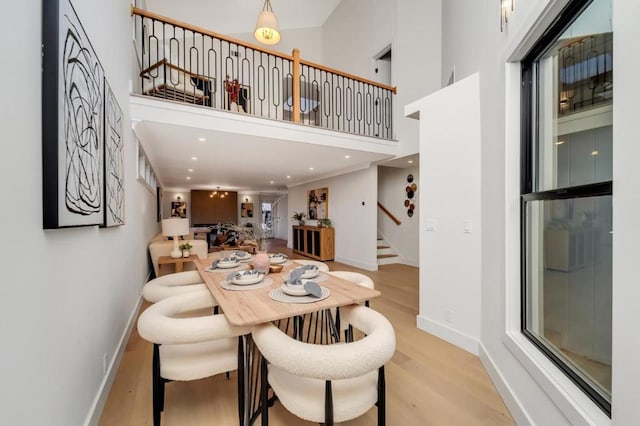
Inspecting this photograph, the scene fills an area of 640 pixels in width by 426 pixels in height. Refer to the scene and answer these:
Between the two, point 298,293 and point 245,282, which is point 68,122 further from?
point 298,293

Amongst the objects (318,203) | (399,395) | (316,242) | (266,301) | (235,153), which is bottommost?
(399,395)

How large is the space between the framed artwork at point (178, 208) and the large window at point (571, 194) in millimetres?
11724

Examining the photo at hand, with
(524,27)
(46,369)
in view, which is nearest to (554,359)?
(524,27)

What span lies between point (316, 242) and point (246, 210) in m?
6.14

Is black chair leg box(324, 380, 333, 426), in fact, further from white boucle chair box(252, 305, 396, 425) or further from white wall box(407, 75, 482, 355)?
white wall box(407, 75, 482, 355)

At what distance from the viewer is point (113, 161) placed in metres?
2.06

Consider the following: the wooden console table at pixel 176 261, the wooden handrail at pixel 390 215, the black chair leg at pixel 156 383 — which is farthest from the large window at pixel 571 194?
the wooden handrail at pixel 390 215

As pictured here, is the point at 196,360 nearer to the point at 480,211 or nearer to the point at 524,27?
the point at 480,211

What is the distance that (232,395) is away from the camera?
188 centimetres

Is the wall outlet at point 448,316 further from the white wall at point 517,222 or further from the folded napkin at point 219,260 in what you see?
the folded napkin at point 219,260

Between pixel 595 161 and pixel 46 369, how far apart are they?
99.4 inches

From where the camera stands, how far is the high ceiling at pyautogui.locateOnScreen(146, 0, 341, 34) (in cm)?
599

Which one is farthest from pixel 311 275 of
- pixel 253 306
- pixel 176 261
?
pixel 176 261

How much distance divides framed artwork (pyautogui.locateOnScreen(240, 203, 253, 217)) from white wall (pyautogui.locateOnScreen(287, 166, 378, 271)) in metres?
5.79
